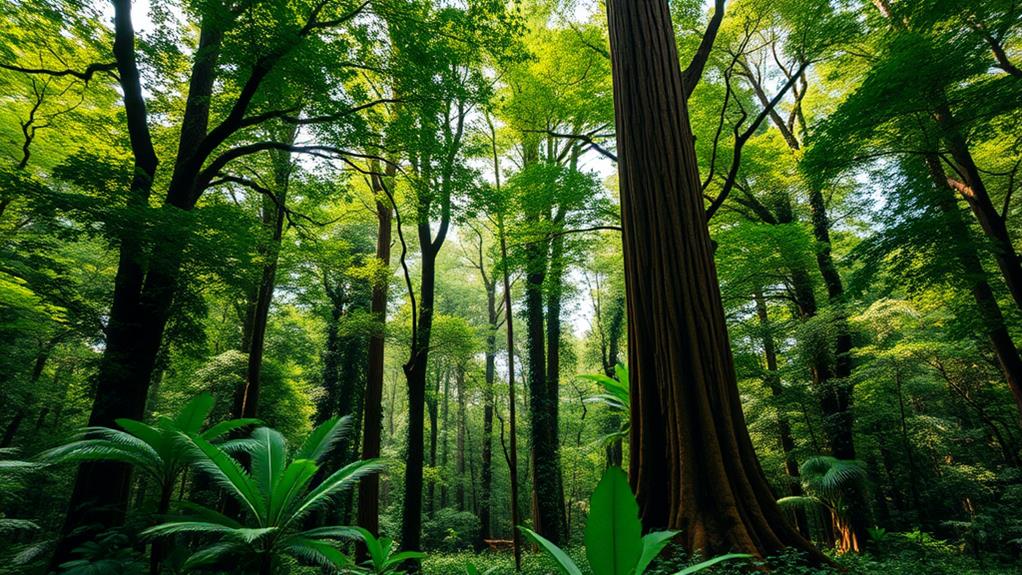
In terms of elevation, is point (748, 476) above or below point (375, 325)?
below

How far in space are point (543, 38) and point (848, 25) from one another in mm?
6786

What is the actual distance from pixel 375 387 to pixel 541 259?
4.53 m

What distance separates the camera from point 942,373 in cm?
947

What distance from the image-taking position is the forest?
3068 millimetres

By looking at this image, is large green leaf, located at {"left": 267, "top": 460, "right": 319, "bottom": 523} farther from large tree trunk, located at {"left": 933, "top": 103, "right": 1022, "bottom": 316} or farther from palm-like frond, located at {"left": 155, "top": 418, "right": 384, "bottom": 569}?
large tree trunk, located at {"left": 933, "top": 103, "right": 1022, "bottom": 316}

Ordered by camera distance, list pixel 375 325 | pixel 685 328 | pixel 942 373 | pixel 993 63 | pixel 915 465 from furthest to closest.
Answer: pixel 915 465
pixel 942 373
pixel 375 325
pixel 993 63
pixel 685 328

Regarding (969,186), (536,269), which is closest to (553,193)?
(536,269)

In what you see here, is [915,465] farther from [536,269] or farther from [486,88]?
[486,88]

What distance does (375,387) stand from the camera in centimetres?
858

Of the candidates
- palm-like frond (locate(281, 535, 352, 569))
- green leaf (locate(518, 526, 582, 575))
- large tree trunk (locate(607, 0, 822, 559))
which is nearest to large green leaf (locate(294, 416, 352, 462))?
palm-like frond (locate(281, 535, 352, 569))

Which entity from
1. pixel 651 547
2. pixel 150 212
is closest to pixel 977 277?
pixel 651 547

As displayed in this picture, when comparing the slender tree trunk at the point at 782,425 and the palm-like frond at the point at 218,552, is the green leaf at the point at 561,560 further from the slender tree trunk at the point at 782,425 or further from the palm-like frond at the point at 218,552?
the slender tree trunk at the point at 782,425

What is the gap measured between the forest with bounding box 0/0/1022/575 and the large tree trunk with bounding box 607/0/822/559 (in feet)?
0.08

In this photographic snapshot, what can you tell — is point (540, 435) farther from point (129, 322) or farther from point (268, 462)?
point (129, 322)
